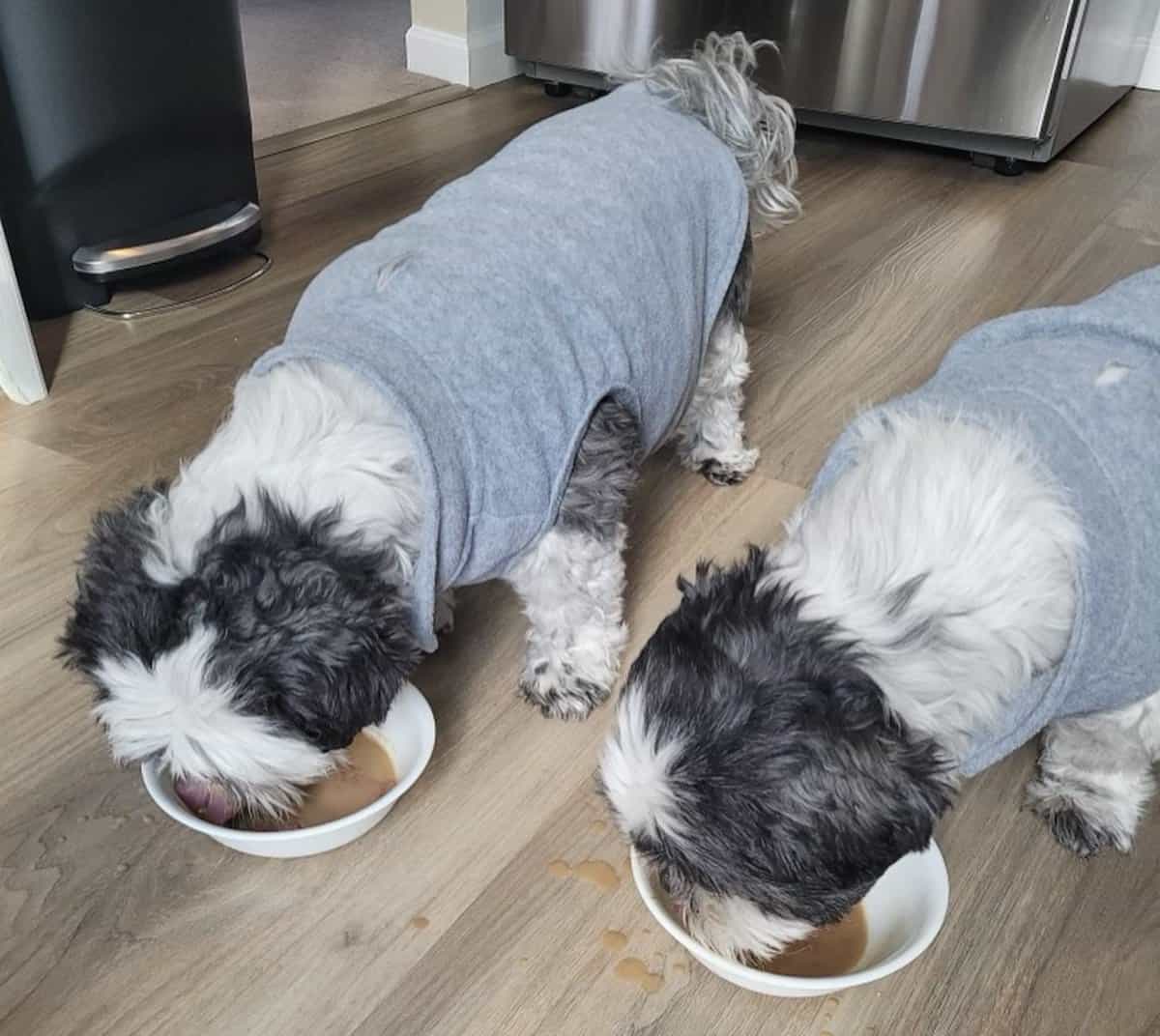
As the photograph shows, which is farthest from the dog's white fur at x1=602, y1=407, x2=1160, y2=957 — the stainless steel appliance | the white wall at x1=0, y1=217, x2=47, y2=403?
the stainless steel appliance

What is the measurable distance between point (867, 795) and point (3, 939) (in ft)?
3.23

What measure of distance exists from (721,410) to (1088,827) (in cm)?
94

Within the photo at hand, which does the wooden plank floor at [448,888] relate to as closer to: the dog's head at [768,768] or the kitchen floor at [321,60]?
the dog's head at [768,768]

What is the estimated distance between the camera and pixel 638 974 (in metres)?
1.26

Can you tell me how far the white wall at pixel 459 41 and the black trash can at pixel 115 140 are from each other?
4.76ft

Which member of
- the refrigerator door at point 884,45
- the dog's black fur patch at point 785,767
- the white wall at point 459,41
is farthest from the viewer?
the white wall at point 459,41

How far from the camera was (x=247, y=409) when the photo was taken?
1.27 m

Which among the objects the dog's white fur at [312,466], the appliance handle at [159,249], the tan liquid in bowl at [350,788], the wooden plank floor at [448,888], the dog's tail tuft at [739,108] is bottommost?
the wooden plank floor at [448,888]

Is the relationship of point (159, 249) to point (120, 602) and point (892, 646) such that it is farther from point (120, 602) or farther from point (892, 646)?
point (892, 646)

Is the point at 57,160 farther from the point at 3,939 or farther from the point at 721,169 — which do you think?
the point at 3,939

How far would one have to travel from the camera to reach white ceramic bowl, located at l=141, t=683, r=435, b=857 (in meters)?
1.20

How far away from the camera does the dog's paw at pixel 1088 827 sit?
139 centimetres

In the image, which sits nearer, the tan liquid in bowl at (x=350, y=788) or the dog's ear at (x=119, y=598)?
the dog's ear at (x=119, y=598)

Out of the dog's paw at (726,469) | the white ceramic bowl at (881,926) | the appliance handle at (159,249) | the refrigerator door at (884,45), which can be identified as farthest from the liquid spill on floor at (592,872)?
the refrigerator door at (884,45)
